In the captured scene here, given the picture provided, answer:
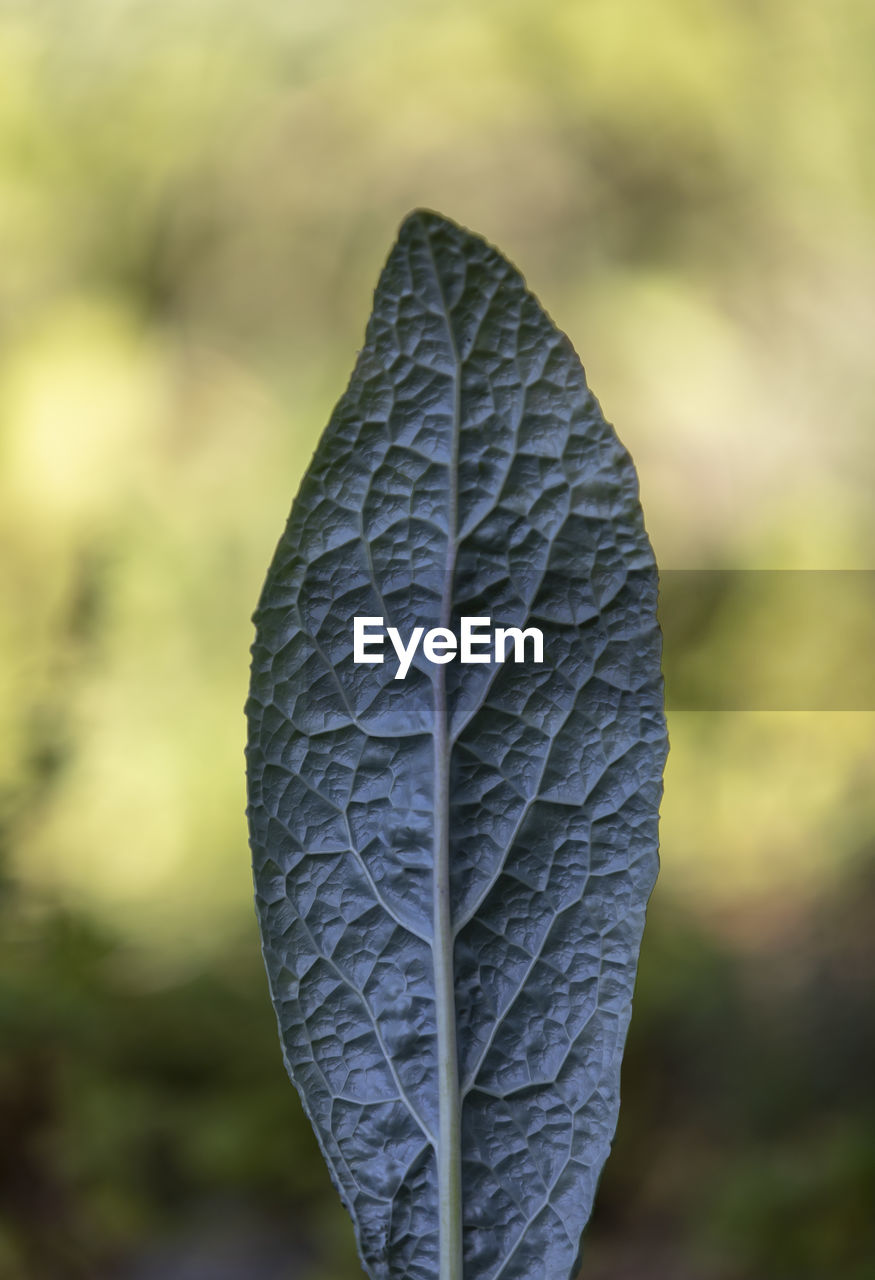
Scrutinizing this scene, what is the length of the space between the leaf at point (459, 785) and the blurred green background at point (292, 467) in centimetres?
68

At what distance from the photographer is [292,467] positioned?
0.86m

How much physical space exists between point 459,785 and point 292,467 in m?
0.73

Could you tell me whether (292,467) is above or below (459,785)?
above

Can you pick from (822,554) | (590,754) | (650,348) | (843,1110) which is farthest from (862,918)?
(590,754)

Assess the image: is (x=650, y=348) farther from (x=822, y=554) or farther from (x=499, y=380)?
(x=499, y=380)

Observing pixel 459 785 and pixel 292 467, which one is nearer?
pixel 459 785

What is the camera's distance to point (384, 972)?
157mm

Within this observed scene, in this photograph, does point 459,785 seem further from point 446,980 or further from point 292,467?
point 292,467

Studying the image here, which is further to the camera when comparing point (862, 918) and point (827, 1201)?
point (862, 918)

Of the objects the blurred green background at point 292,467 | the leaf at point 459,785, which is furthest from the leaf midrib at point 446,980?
the blurred green background at point 292,467

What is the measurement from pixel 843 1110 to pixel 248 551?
25.7 inches

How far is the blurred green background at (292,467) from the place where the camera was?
82cm

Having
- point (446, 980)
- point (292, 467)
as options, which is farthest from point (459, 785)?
point (292, 467)

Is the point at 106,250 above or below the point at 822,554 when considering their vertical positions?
above
